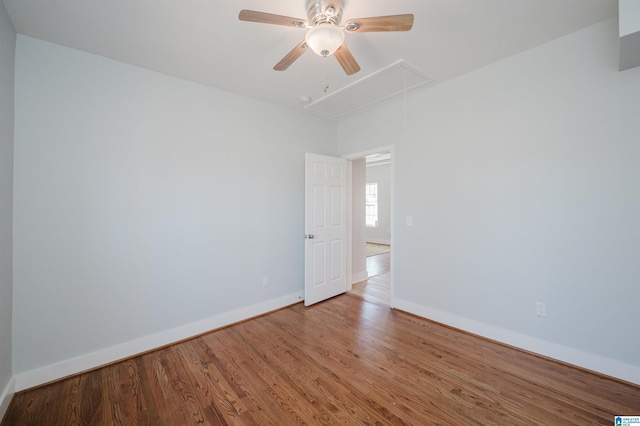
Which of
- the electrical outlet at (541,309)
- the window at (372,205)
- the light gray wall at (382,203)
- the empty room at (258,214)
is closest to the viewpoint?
the empty room at (258,214)

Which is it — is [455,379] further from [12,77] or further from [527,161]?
[12,77]

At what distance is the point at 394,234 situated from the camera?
3.40 m

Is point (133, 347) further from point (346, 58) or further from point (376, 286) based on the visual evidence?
point (376, 286)

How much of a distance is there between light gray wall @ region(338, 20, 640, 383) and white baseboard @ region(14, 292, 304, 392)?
6.73ft

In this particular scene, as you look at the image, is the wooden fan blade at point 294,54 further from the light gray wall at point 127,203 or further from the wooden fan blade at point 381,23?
the light gray wall at point 127,203

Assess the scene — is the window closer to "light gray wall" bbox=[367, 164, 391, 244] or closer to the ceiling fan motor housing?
"light gray wall" bbox=[367, 164, 391, 244]

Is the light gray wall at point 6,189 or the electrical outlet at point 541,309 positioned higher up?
the light gray wall at point 6,189

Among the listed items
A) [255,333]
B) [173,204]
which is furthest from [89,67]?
[255,333]

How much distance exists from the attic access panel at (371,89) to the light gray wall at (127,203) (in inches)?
29.0

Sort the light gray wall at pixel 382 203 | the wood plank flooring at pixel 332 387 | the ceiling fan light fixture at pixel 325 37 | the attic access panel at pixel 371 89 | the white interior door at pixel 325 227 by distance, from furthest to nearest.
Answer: the light gray wall at pixel 382 203 → the white interior door at pixel 325 227 → the attic access panel at pixel 371 89 → the wood plank flooring at pixel 332 387 → the ceiling fan light fixture at pixel 325 37

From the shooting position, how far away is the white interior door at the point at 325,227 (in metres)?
3.50

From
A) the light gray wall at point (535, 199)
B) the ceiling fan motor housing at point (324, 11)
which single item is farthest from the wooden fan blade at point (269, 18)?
the light gray wall at point (535, 199)

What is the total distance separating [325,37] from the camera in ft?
5.00

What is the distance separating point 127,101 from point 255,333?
2615 millimetres
